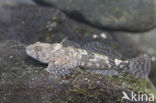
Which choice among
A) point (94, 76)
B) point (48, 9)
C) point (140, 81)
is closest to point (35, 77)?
point (94, 76)

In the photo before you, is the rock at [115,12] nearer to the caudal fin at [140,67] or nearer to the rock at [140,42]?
the rock at [140,42]

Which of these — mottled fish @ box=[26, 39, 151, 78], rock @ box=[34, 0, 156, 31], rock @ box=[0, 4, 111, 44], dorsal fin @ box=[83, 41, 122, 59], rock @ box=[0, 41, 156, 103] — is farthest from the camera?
rock @ box=[34, 0, 156, 31]

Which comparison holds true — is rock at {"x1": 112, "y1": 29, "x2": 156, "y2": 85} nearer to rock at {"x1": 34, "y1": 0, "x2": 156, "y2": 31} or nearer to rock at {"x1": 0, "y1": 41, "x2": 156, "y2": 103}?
rock at {"x1": 34, "y1": 0, "x2": 156, "y2": 31}

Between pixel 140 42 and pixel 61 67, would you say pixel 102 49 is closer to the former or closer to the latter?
pixel 61 67

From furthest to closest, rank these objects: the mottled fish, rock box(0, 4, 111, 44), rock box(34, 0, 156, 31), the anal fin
A: rock box(34, 0, 156, 31), rock box(0, 4, 111, 44), the mottled fish, the anal fin

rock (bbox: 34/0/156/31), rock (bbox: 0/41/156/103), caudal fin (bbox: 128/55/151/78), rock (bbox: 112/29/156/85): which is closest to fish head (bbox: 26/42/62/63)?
rock (bbox: 0/41/156/103)

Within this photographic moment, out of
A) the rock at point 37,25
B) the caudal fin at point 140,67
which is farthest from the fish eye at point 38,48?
the rock at point 37,25

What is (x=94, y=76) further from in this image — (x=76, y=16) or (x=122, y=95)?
(x=76, y=16)
